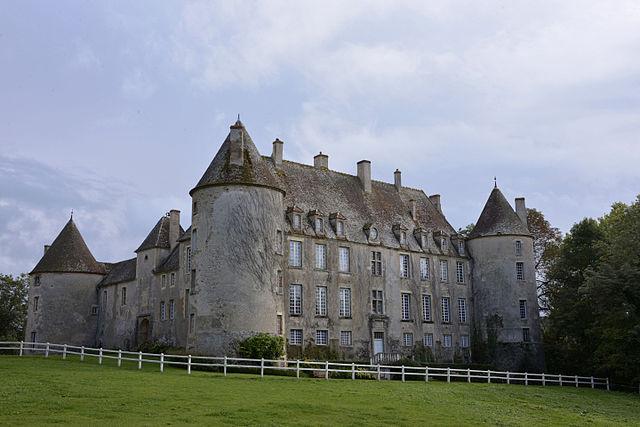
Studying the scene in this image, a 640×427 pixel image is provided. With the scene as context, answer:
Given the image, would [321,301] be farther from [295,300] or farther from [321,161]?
[321,161]

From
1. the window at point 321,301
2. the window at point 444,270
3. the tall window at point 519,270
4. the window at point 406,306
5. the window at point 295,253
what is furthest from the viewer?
the tall window at point 519,270

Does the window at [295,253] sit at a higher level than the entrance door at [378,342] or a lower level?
higher

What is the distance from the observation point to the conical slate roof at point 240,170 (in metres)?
37.4

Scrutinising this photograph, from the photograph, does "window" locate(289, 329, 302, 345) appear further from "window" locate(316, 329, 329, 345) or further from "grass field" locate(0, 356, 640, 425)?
"grass field" locate(0, 356, 640, 425)

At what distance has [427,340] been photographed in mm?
45969

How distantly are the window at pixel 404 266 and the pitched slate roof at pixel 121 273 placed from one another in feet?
58.2

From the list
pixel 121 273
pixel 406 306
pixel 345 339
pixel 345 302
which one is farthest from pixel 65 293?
pixel 406 306

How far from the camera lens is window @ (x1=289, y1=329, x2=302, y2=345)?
129 ft

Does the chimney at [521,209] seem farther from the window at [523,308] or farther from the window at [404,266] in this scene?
the window at [404,266]

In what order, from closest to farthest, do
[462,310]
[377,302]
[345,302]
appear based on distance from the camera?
[345,302], [377,302], [462,310]

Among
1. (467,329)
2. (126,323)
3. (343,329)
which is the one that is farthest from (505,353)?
(126,323)

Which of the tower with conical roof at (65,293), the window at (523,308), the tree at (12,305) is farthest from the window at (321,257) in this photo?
the tree at (12,305)

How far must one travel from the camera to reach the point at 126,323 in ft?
163

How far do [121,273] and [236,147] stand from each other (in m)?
18.1
